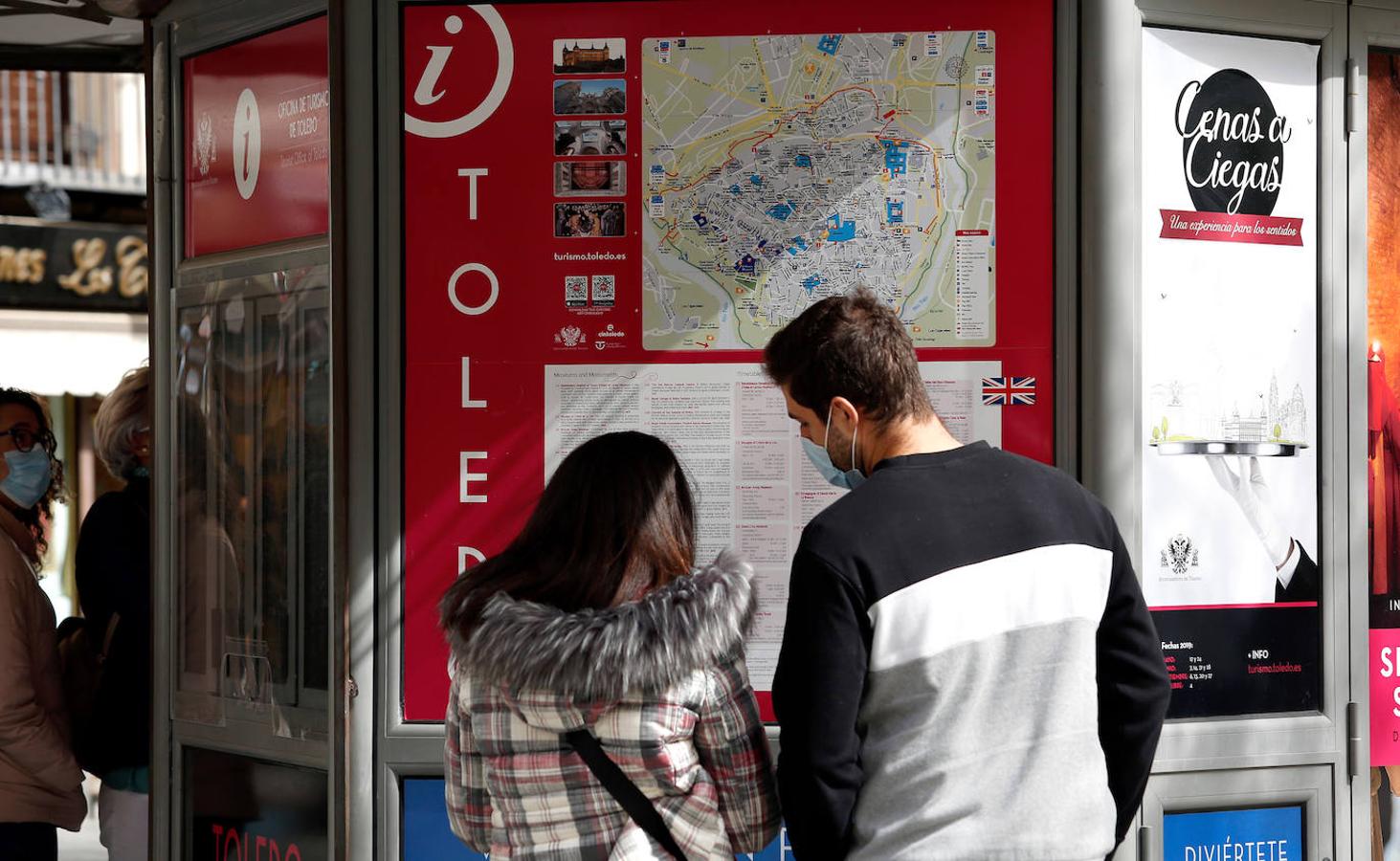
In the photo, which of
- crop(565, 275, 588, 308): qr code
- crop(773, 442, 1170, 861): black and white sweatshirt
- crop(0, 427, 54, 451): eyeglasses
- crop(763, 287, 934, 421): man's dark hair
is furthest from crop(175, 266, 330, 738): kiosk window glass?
crop(773, 442, 1170, 861): black and white sweatshirt

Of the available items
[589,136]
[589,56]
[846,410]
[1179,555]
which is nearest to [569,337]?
[589,136]

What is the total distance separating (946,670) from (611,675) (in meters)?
0.55

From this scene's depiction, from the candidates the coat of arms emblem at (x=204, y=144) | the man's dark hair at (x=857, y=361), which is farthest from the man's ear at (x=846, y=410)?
the coat of arms emblem at (x=204, y=144)

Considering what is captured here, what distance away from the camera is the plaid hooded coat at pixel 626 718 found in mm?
2174

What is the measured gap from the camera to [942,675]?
2068 mm

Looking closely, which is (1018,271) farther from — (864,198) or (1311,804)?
(1311,804)

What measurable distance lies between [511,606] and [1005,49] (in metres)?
A: 2.40

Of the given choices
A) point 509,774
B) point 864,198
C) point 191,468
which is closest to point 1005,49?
point 864,198

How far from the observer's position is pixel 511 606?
2.25m

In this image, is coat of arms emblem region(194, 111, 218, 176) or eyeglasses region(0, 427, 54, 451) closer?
coat of arms emblem region(194, 111, 218, 176)

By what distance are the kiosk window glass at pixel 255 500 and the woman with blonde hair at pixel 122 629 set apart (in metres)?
0.19

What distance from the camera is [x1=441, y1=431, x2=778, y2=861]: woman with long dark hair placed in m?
2.18

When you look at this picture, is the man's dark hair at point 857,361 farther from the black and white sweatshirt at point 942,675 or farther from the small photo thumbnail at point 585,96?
the small photo thumbnail at point 585,96

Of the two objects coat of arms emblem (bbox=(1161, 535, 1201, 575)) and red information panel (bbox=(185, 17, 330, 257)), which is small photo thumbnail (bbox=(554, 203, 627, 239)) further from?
coat of arms emblem (bbox=(1161, 535, 1201, 575))
